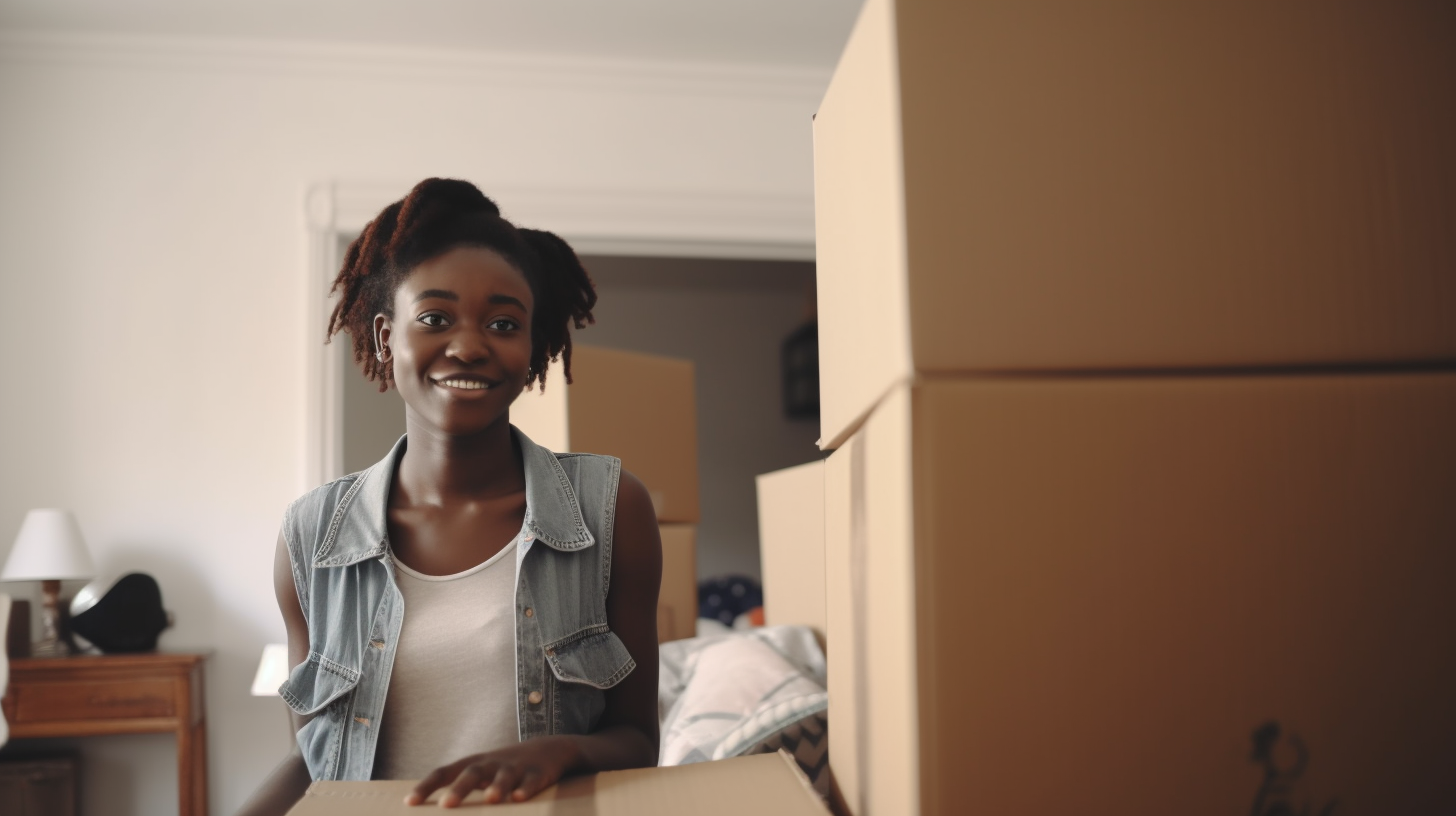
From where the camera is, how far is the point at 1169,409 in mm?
395

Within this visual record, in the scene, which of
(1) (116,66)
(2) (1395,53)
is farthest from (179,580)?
(2) (1395,53)

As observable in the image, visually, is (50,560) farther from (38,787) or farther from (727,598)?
(727,598)

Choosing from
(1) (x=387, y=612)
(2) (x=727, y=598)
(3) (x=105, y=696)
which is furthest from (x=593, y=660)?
(2) (x=727, y=598)

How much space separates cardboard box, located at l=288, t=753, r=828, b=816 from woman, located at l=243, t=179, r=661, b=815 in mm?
193

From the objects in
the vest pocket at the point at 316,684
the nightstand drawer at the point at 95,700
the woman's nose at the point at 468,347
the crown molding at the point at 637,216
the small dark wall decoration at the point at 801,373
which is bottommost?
the nightstand drawer at the point at 95,700

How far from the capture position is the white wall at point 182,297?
272 centimetres

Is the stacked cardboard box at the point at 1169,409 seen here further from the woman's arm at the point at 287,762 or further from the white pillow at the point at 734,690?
the white pillow at the point at 734,690

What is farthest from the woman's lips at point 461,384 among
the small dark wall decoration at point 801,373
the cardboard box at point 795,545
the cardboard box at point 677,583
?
the small dark wall decoration at point 801,373

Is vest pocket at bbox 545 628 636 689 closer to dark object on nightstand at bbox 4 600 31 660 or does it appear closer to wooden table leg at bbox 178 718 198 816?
wooden table leg at bbox 178 718 198 816

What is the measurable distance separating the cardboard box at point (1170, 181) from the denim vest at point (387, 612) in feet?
1.48

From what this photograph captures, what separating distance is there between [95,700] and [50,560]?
0.36 m

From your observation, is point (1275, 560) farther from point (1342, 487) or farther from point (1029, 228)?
point (1029, 228)

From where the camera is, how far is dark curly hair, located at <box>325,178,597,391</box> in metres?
0.79

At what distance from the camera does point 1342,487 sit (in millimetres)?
396
